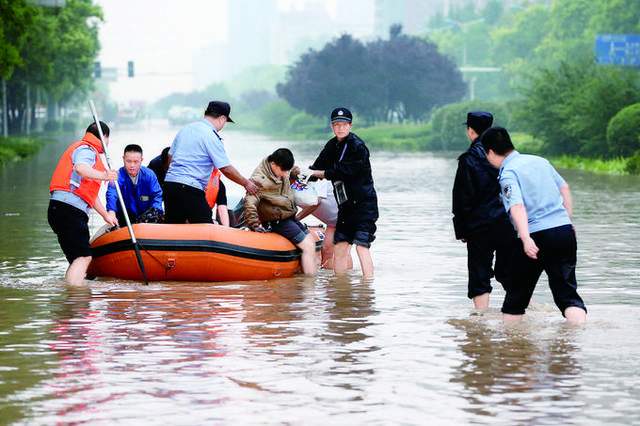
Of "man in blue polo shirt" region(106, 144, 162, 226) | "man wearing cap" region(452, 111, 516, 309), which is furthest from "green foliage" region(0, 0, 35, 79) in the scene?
"man wearing cap" region(452, 111, 516, 309)

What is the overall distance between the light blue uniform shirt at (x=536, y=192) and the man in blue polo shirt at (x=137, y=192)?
5.63 metres

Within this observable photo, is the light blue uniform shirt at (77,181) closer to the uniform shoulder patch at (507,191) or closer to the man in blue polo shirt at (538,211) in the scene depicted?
the man in blue polo shirt at (538,211)

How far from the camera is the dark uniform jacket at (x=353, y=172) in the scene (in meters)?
15.4

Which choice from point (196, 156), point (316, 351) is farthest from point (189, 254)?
point (316, 351)

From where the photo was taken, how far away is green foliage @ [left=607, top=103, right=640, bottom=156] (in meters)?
47.5

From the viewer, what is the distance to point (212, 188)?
16203mm

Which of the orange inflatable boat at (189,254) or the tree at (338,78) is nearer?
the orange inflatable boat at (189,254)

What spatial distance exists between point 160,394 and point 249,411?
0.76 m

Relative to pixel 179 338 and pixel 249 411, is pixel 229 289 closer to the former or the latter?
pixel 179 338

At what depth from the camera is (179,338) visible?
38.0ft

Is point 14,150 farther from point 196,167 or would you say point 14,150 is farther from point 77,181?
point 77,181

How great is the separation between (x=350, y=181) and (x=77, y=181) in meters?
2.77

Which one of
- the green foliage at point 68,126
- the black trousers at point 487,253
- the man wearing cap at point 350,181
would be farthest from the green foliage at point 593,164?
the green foliage at point 68,126

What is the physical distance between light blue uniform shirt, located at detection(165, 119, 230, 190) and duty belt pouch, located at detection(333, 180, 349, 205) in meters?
1.14
